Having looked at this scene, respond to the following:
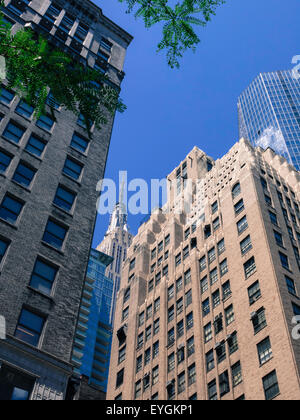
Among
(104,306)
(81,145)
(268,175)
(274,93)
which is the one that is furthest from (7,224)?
(274,93)

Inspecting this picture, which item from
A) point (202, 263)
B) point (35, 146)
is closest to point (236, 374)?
point (202, 263)

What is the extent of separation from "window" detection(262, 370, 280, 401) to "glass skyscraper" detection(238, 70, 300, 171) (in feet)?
392

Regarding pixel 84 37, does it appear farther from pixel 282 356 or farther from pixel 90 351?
pixel 90 351

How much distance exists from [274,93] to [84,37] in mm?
162806

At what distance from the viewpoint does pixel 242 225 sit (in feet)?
179

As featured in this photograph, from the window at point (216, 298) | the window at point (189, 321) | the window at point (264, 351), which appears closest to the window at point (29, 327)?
the window at point (264, 351)

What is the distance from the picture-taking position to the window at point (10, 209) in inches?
904

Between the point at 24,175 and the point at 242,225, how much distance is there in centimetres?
3382

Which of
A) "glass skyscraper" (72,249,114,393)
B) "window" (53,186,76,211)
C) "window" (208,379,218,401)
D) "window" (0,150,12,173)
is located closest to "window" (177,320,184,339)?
"window" (208,379,218,401)

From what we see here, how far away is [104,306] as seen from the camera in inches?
6885

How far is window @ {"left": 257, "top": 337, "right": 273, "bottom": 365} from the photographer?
3958 centimetres

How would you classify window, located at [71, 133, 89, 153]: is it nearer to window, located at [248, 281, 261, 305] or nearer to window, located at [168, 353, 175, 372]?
window, located at [248, 281, 261, 305]

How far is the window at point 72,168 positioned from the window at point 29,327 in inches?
392

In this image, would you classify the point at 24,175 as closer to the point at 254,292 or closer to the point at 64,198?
the point at 64,198
